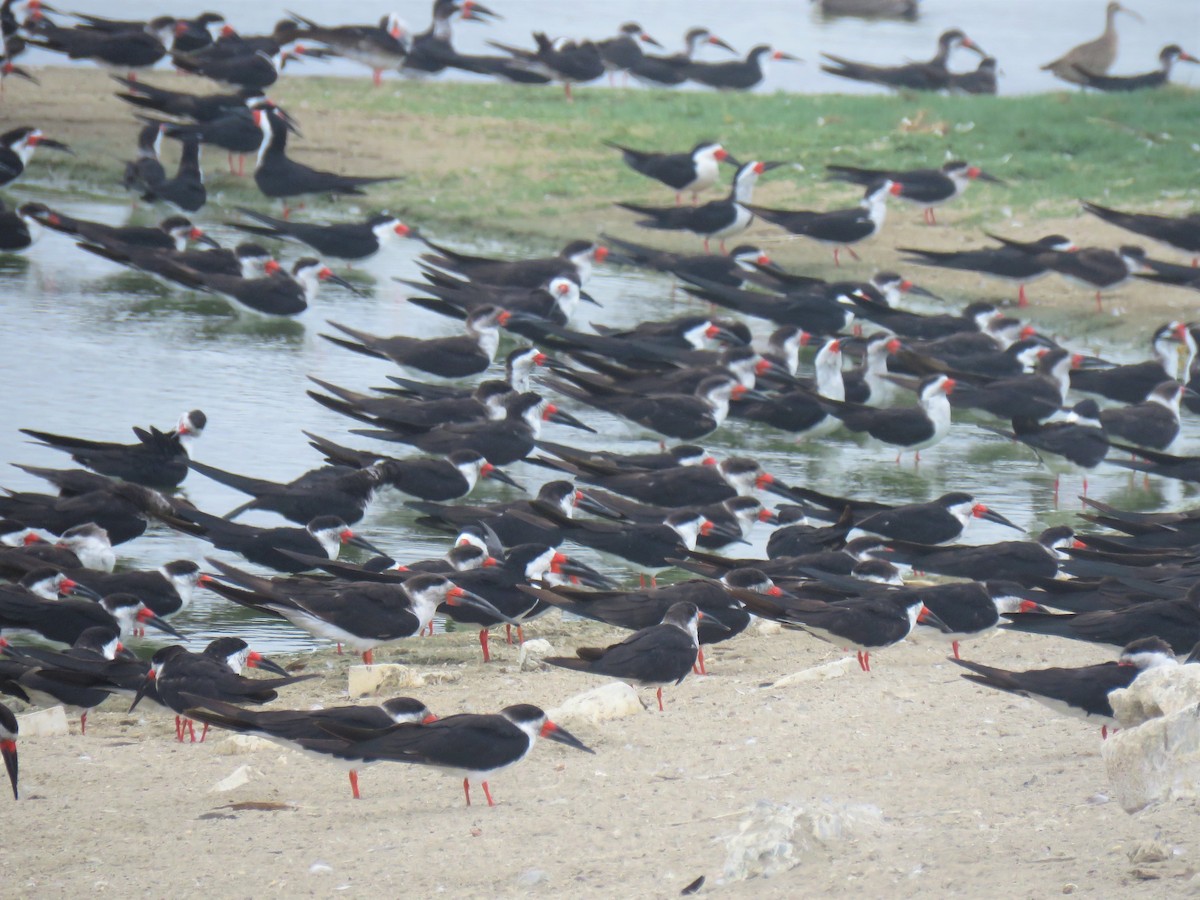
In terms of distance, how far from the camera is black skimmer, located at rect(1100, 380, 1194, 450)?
12.2 meters

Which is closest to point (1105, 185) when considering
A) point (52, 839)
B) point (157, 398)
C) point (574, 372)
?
point (574, 372)

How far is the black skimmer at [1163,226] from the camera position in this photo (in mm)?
15055

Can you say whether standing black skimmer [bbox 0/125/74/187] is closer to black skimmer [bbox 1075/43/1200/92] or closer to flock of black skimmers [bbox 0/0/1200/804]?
flock of black skimmers [bbox 0/0/1200/804]

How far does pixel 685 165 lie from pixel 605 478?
677 cm

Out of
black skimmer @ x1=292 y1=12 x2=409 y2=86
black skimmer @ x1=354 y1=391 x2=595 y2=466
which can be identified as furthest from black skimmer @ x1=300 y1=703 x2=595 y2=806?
black skimmer @ x1=292 y1=12 x2=409 y2=86

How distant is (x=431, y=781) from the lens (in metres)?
6.93

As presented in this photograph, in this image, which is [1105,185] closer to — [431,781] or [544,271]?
[544,271]

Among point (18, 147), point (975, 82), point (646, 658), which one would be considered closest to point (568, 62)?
point (975, 82)

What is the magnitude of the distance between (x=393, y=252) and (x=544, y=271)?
2880 mm

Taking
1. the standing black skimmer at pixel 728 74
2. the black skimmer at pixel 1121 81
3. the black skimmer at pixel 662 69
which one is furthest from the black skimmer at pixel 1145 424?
the black skimmer at pixel 662 69

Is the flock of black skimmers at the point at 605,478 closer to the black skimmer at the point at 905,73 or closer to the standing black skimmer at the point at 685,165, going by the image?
the standing black skimmer at the point at 685,165

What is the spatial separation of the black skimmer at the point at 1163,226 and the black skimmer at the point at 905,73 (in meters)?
6.86

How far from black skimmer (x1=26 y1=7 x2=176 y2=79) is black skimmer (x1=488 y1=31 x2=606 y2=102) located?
4.33 m

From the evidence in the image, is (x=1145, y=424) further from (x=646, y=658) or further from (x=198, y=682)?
(x=198, y=682)
